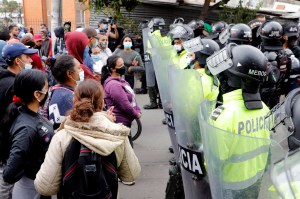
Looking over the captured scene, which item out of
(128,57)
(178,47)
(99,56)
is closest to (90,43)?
(99,56)

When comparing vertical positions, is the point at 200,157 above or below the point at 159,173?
above

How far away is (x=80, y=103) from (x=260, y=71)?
47.0 inches

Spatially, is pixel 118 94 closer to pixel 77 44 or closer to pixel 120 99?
pixel 120 99

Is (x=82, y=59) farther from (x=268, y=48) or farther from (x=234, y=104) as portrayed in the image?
(x=234, y=104)

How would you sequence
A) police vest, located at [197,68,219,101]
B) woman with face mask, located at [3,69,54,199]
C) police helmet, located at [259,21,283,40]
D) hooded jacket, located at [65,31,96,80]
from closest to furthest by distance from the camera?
woman with face mask, located at [3,69,54,199] → police vest, located at [197,68,219,101] → hooded jacket, located at [65,31,96,80] → police helmet, located at [259,21,283,40]

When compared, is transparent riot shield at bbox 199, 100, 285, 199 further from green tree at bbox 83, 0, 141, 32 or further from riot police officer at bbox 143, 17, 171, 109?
green tree at bbox 83, 0, 141, 32

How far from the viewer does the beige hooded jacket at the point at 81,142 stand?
253 cm

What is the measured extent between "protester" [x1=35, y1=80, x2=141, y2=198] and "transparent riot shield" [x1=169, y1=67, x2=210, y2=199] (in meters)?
0.41

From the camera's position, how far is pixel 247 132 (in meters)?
2.50

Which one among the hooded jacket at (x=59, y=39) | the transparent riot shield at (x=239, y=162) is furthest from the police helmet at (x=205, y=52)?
the hooded jacket at (x=59, y=39)

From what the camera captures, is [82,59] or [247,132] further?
[82,59]

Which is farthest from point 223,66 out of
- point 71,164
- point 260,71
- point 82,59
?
point 82,59

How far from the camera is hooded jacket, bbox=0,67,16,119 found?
3.63 meters

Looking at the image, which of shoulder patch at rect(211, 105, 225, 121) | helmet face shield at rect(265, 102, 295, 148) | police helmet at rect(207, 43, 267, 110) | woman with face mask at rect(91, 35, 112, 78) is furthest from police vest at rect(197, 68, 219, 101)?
woman with face mask at rect(91, 35, 112, 78)
